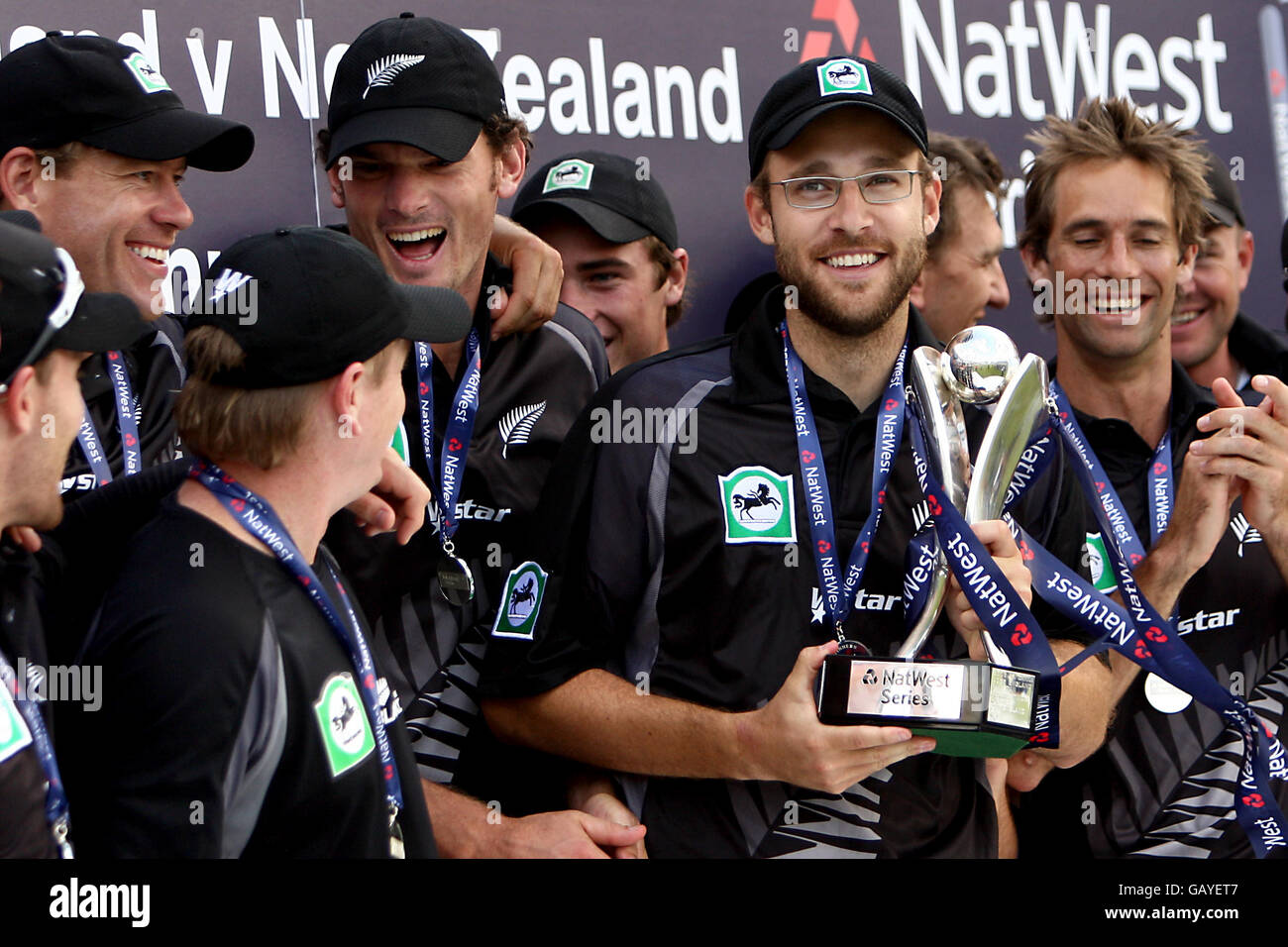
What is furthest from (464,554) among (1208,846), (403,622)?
(1208,846)

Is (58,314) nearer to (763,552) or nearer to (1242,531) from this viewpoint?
(763,552)

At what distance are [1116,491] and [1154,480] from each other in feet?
0.25

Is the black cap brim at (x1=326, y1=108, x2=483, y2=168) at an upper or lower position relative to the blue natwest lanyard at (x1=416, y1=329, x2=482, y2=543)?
upper

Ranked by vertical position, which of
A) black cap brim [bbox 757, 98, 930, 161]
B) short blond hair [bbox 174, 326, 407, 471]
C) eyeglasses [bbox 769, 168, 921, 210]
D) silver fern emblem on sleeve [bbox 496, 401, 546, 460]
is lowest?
short blond hair [bbox 174, 326, 407, 471]

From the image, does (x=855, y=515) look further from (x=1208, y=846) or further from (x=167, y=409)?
(x=167, y=409)

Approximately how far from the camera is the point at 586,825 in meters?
2.28

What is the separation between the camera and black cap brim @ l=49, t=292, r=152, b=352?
5.95 ft

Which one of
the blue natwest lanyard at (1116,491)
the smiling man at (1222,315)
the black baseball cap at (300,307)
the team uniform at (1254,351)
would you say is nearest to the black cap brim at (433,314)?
the black baseball cap at (300,307)

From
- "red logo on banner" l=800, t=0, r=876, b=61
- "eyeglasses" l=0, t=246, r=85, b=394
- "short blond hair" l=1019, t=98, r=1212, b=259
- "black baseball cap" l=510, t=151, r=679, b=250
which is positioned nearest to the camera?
"eyeglasses" l=0, t=246, r=85, b=394

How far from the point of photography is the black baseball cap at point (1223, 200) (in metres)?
3.52

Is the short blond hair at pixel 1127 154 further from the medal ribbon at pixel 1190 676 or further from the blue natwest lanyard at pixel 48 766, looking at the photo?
the blue natwest lanyard at pixel 48 766

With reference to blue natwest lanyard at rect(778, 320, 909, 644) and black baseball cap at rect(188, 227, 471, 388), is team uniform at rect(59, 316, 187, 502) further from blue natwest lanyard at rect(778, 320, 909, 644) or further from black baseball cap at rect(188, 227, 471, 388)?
blue natwest lanyard at rect(778, 320, 909, 644)

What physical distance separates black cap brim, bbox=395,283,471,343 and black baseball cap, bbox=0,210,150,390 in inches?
15.4

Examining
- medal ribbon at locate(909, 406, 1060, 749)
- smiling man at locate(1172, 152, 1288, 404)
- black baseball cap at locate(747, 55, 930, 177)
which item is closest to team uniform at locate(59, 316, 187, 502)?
black baseball cap at locate(747, 55, 930, 177)
